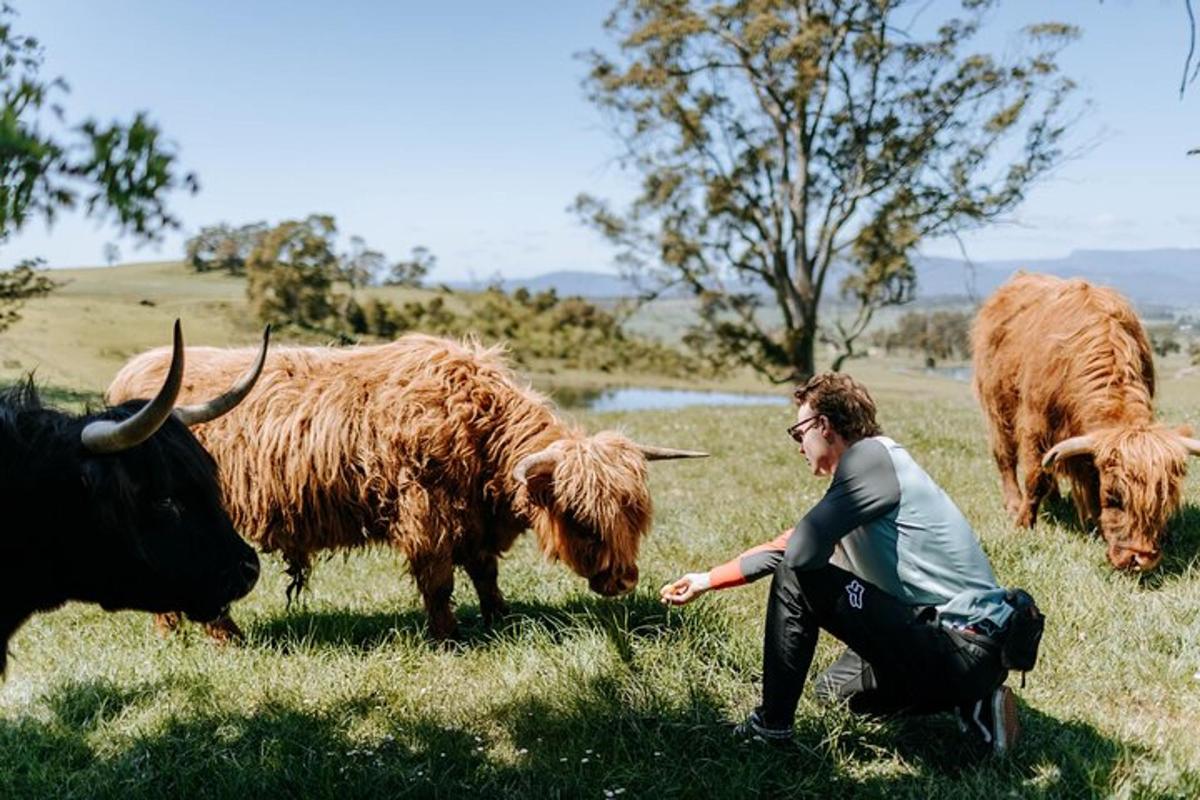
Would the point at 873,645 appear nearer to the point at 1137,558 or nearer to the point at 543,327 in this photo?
the point at 1137,558

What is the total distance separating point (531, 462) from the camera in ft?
17.4

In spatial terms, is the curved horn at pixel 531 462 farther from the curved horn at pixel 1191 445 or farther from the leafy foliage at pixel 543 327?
the leafy foliage at pixel 543 327

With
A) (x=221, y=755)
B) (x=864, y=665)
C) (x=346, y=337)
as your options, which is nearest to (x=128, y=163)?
(x=221, y=755)

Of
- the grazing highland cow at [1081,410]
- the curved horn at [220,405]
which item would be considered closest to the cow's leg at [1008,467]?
the grazing highland cow at [1081,410]

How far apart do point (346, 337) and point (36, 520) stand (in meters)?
3.74

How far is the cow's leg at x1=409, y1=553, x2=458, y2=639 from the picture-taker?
5574 millimetres

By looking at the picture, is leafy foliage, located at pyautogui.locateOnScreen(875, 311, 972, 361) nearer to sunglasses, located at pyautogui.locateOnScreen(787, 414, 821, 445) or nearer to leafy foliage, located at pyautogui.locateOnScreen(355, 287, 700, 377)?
leafy foliage, located at pyautogui.locateOnScreen(355, 287, 700, 377)

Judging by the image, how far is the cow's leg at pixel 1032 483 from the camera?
25.9 ft

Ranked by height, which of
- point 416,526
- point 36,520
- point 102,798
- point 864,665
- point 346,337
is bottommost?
point 102,798

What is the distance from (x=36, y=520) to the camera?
11.3 feet

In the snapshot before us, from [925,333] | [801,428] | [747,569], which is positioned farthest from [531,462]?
[925,333]

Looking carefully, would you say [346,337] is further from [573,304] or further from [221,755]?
[573,304]

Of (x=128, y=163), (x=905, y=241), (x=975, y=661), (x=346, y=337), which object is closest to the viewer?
(x=128, y=163)

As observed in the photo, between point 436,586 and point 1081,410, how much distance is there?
5.30m
